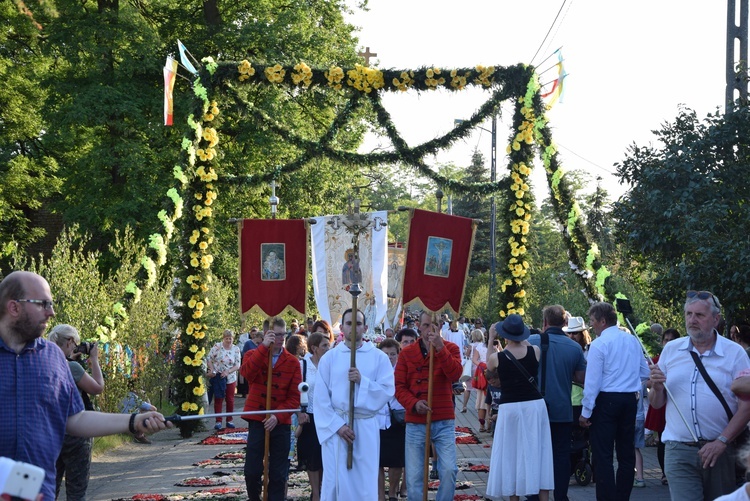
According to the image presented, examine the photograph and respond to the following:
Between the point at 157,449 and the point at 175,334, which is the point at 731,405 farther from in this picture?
the point at 175,334

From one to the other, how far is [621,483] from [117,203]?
68.3 ft

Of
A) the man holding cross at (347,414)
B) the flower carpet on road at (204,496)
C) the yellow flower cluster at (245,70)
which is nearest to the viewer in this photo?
the man holding cross at (347,414)

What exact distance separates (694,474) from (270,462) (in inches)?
197

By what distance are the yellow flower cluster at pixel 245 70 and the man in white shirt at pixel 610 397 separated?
10.1 metres

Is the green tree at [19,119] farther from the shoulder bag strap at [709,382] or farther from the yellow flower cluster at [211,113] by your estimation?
the shoulder bag strap at [709,382]

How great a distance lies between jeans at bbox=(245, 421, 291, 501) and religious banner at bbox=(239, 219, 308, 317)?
241cm

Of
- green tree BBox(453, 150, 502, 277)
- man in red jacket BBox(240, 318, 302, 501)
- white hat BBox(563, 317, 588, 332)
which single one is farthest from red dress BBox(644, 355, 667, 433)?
green tree BBox(453, 150, 502, 277)

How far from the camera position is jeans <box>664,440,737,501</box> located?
761 cm

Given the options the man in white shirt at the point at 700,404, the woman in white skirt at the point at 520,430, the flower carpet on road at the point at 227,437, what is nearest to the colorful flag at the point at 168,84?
the flower carpet on road at the point at 227,437

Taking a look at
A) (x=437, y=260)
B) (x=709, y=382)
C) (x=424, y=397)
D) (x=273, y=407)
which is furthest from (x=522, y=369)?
(x=437, y=260)

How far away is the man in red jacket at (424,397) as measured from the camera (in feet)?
37.2

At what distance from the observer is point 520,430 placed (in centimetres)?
1041

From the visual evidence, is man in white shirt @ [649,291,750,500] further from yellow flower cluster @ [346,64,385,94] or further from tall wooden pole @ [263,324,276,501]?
yellow flower cluster @ [346,64,385,94]

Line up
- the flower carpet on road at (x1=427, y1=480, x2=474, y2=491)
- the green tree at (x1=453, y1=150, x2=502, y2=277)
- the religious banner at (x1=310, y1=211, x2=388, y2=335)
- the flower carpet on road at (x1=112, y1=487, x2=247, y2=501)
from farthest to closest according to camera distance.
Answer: the green tree at (x1=453, y1=150, x2=502, y2=277) < the religious banner at (x1=310, y1=211, x2=388, y2=335) < the flower carpet on road at (x1=427, y1=480, x2=474, y2=491) < the flower carpet on road at (x1=112, y1=487, x2=247, y2=501)
